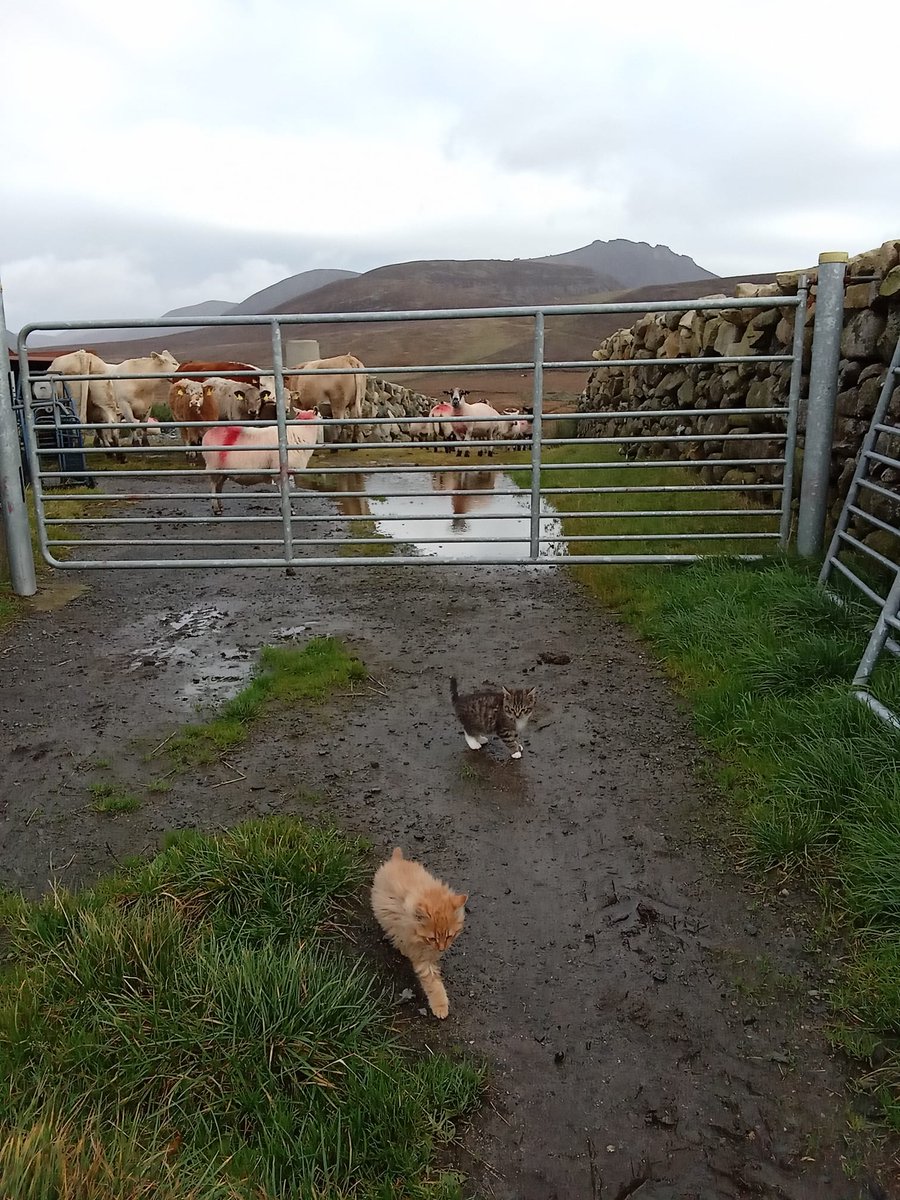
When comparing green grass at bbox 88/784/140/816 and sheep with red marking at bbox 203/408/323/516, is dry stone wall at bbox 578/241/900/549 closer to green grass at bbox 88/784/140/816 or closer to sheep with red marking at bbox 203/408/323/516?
green grass at bbox 88/784/140/816

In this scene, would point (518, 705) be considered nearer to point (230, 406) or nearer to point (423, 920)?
point (423, 920)

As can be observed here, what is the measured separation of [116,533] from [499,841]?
6.71m

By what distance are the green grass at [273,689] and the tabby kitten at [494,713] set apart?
3.11 feet

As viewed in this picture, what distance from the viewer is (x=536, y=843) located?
3104 mm

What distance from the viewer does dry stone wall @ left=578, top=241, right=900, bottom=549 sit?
516 cm

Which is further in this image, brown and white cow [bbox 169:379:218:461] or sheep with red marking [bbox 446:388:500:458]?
sheep with red marking [bbox 446:388:500:458]

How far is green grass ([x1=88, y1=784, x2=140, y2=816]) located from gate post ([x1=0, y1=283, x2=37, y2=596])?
293 cm

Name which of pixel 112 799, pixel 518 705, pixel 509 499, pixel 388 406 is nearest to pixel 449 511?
pixel 509 499

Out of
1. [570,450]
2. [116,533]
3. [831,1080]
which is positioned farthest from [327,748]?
[570,450]

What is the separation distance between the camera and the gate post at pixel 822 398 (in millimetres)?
5305

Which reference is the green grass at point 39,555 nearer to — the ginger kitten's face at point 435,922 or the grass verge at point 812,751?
the grass verge at point 812,751

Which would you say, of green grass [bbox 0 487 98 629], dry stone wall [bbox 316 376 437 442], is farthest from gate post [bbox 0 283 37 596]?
dry stone wall [bbox 316 376 437 442]

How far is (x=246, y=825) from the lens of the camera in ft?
9.67

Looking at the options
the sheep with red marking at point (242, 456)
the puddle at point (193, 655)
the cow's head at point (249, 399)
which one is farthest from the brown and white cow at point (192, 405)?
the puddle at point (193, 655)
